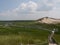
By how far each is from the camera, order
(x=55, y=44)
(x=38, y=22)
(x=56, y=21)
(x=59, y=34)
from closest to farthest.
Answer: (x=55, y=44)
(x=59, y=34)
(x=56, y=21)
(x=38, y=22)

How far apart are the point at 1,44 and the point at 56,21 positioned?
436 inches

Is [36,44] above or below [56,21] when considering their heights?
below

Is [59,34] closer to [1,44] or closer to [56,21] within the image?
[1,44]

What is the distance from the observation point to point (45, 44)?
1071cm

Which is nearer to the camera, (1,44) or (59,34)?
Answer: (1,44)

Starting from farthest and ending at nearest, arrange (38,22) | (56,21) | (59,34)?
(38,22) → (56,21) → (59,34)

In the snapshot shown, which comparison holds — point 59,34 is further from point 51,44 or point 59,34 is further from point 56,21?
point 56,21

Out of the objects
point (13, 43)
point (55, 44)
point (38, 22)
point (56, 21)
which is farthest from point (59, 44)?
point (38, 22)

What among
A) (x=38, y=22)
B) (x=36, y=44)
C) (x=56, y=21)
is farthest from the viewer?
(x=38, y=22)

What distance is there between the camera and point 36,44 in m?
10.7

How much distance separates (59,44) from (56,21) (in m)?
10.8

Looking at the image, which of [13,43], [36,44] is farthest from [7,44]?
[36,44]

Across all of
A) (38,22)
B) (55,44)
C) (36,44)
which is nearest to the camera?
(55,44)

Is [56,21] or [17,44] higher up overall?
[56,21]
